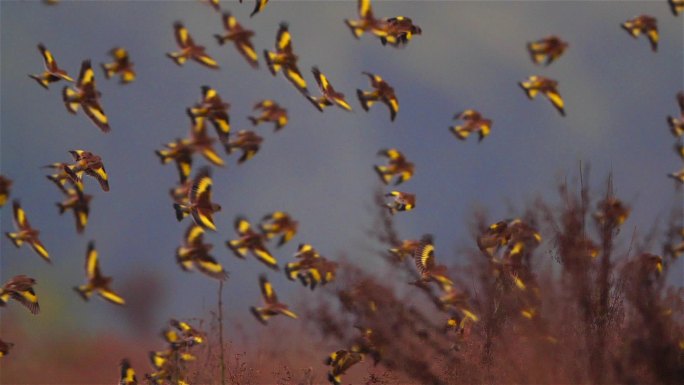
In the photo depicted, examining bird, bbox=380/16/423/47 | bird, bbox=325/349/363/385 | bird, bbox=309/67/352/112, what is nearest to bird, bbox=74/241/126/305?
bird, bbox=325/349/363/385

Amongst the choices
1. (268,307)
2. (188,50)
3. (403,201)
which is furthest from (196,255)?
(403,201)

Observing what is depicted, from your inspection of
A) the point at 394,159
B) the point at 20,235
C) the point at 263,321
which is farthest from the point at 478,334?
the point at 20,235

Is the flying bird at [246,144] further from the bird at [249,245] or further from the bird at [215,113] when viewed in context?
the bird at [249,245]

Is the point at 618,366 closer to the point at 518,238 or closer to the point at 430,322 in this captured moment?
the point at 518,238

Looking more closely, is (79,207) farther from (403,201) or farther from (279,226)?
(403,201)

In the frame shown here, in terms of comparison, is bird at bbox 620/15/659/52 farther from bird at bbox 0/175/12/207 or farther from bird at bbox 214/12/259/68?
bird at bbox 0/175/12/207
